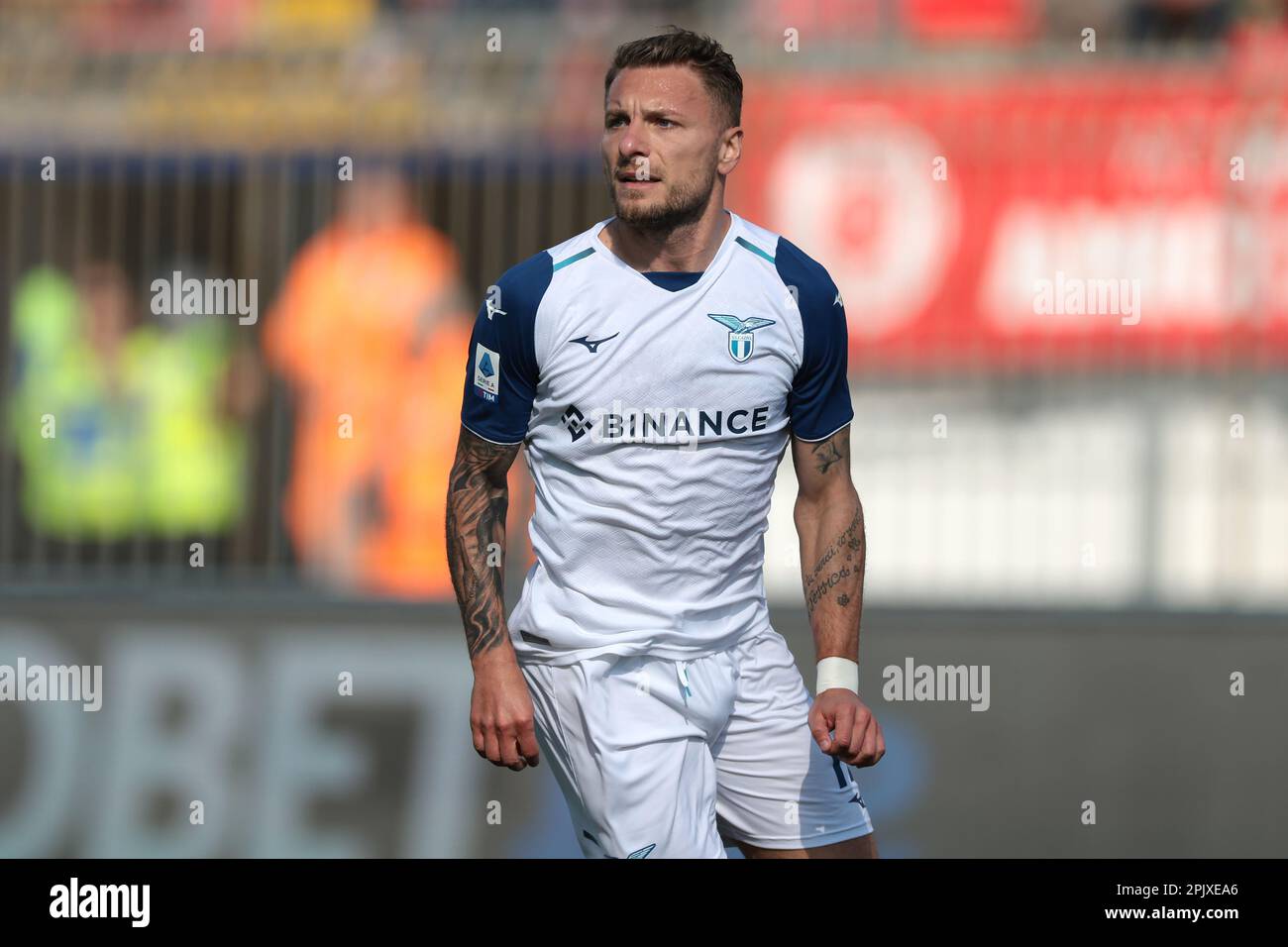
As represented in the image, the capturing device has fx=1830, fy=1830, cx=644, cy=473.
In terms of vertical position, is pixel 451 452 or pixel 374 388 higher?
pixel 374 388

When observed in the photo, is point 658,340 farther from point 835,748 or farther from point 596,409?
point 835,748

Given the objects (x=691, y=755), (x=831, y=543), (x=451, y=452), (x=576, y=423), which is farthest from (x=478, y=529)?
(x=451, y=452)

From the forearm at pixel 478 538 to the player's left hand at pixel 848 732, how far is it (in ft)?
2.50

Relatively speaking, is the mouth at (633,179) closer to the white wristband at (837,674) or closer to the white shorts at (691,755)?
the white shorts at (691,755)

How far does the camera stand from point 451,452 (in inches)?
302

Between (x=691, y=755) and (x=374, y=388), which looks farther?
(x=374, y=388)

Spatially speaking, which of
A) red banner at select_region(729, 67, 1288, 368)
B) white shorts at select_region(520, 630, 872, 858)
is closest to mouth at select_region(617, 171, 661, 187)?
white shorts at select_region(520, 630, 872, 858)

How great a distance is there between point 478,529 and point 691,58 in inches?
47.7

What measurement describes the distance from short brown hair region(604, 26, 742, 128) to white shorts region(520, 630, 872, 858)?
A: 132 centimetres

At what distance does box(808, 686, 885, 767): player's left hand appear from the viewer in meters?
4.23

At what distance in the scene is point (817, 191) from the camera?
872 centimetres

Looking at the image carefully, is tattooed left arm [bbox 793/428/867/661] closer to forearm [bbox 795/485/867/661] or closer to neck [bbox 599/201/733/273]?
forearm [bbox 795/485/867/661]

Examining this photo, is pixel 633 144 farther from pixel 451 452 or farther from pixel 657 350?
pixel 451 452
